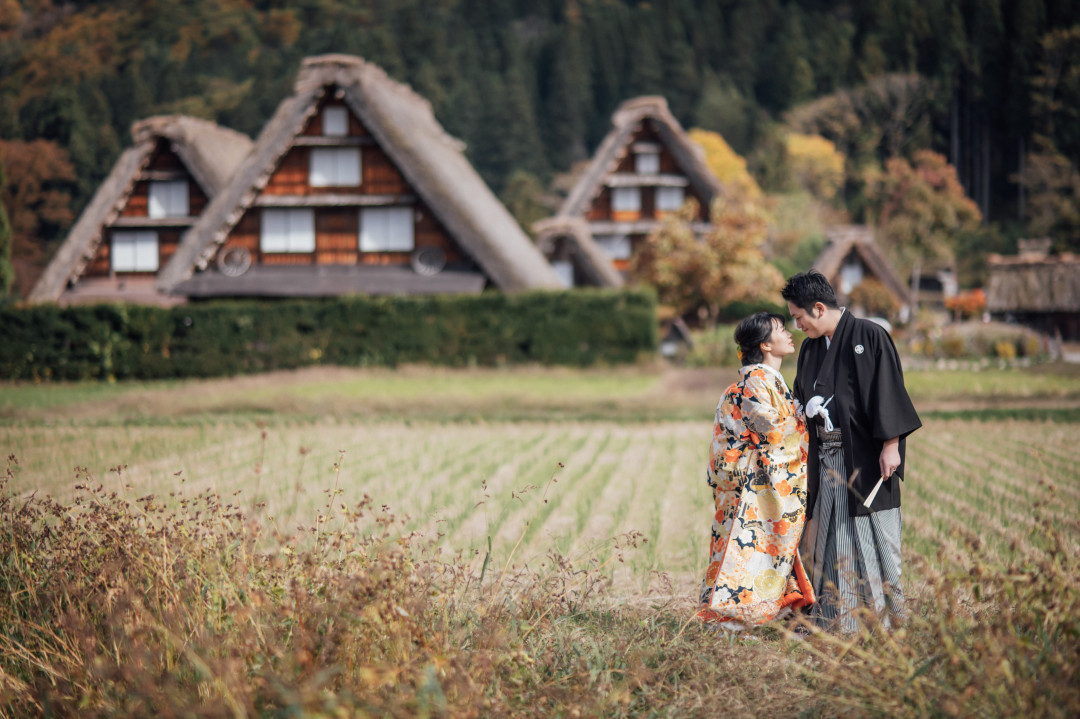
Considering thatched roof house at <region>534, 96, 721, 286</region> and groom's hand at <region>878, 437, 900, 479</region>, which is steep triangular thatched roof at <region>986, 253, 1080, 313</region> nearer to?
thatched roof house at <region>534, 96, 721, 286</region>

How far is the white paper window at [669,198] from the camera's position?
31203 mm

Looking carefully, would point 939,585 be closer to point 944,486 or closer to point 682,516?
point 682,516

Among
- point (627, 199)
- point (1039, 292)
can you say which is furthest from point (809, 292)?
point (1039, 292)

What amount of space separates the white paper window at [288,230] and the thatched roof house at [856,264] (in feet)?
61.5

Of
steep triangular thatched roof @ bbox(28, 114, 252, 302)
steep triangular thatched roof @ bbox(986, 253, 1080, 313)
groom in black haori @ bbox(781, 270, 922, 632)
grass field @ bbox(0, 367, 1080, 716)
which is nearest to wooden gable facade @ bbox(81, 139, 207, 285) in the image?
steep triangular thatched roof @ bbox(28, 114, 252, 302)

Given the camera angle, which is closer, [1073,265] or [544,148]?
[1073,265]

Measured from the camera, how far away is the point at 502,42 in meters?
68.2

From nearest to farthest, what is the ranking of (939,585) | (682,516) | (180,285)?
1. (939,585)
2. (682,516)
3. (180,285)

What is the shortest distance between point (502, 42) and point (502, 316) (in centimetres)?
5478

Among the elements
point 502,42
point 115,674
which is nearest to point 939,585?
point 115,674

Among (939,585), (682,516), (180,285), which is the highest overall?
(180,285)

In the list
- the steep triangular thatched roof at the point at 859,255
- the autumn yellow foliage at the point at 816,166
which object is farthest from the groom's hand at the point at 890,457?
the autumn yellow foliage at the point at 816,166

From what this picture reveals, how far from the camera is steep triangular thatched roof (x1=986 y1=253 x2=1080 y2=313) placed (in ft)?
98.4

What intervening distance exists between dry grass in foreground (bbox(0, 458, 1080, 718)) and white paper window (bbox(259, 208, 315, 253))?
18.0 meters
